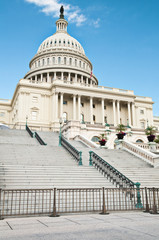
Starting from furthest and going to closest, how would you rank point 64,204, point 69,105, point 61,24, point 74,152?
point 61,24, point 69,105, point 74,152, point 64,204

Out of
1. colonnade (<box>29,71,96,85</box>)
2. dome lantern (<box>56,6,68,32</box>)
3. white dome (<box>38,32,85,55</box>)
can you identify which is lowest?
colonnade (<box>29,71,96,85</box>)

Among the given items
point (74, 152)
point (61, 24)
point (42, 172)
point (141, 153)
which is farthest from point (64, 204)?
point (61, 24)

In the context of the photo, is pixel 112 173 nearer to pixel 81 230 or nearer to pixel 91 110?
pixel 81 230

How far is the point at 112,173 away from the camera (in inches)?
573

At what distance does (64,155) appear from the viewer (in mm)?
20609

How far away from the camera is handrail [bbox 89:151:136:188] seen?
1281 cm

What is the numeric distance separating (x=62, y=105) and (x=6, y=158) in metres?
42.1

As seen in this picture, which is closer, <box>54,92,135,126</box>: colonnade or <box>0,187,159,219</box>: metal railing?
<box>0,187,159,219</box>: metal railing

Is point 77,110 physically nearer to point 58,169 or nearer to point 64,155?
point 64,155

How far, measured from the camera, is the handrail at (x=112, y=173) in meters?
12.8

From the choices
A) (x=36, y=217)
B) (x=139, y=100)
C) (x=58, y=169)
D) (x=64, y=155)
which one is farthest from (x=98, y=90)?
(x=36, y=217)

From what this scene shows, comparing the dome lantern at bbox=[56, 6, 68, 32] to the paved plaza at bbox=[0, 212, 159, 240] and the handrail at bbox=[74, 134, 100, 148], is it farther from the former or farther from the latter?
the paved plaza at bbox=[0, 212, 159, 240]

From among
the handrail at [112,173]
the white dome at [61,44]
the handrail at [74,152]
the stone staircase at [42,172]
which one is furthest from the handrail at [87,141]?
the white dome at [61,44]

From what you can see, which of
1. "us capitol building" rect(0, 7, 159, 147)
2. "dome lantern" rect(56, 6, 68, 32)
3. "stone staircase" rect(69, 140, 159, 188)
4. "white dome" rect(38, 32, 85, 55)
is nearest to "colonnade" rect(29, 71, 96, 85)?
"us capitol building" rect(0, 7, 159, 147)
